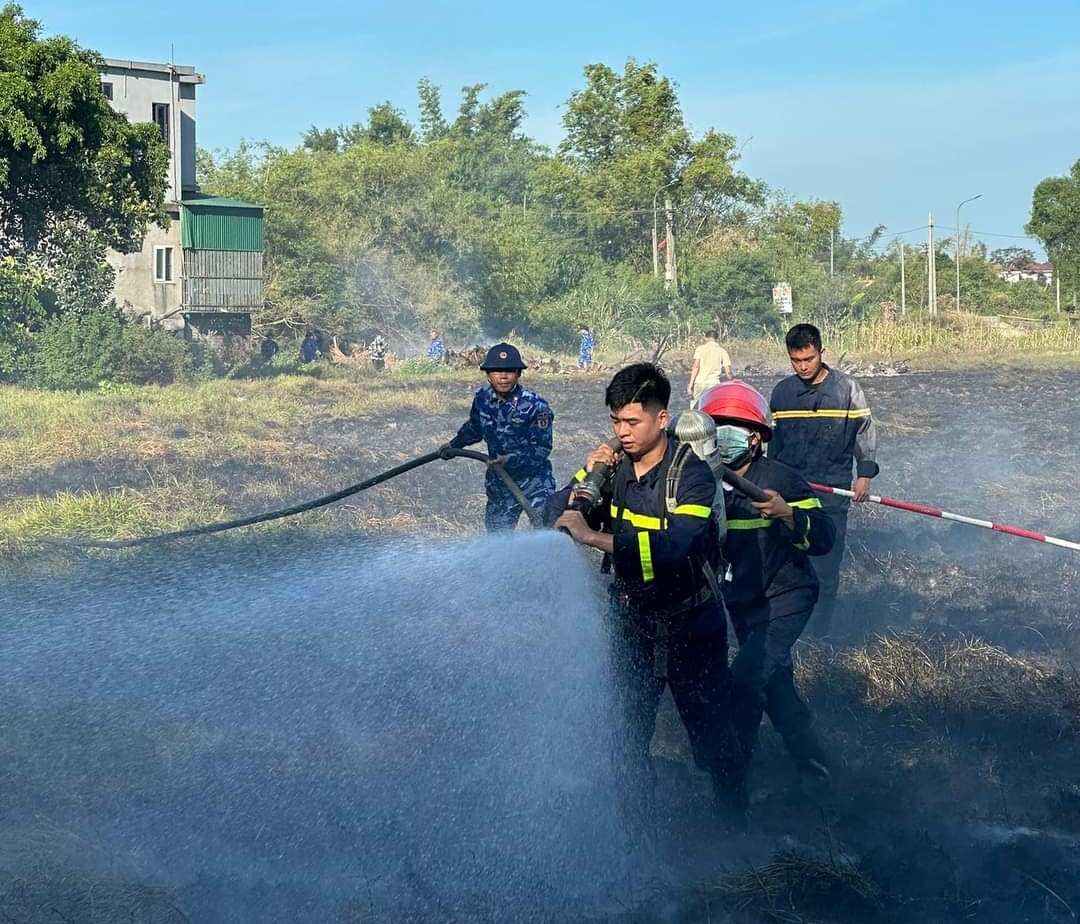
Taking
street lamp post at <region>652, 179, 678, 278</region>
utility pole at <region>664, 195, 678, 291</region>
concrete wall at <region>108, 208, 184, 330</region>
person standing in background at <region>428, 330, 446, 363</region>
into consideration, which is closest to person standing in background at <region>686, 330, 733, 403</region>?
person standing in background at <region>428, 330, 446, 363</region>

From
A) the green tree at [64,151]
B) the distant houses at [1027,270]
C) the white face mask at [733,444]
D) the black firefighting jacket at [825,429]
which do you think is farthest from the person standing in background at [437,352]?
the distant houses at [1027,270]

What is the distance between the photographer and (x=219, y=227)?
114 ft

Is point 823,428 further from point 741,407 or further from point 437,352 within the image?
point 437,352

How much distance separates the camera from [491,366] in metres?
7.62

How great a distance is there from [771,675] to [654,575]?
1320 mm

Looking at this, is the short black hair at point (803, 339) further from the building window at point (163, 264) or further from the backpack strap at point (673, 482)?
the building window at point (163, 264)

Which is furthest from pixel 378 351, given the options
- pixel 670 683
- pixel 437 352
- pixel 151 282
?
pixel 670 683

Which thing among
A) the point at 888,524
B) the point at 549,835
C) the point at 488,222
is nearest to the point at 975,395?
the point at 888,524

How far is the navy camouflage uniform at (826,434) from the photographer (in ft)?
25.3

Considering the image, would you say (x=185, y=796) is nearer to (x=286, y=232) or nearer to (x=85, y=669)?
(x=85, y=669)

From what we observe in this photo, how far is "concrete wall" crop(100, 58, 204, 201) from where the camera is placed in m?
34.2

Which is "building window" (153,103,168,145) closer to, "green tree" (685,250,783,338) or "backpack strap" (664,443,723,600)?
"green tree" (685,250,783,338)

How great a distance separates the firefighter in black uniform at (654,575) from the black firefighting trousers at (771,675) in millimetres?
425

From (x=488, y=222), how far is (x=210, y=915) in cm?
3614
